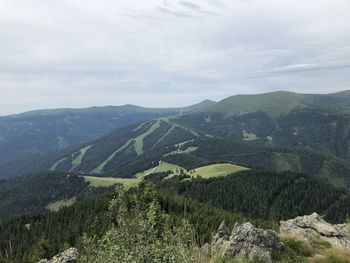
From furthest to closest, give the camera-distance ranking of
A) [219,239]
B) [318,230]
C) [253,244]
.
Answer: [219,239], [318,230], [253,244]

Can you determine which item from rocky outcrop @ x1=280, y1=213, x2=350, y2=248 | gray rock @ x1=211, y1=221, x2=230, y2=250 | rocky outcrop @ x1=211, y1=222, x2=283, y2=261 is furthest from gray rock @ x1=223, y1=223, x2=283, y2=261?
rocky outcrop @ x1=280, y1=213, x2=350, y2=248

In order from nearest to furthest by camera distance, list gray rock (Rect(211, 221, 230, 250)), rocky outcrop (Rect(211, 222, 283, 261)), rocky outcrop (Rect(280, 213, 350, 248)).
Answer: rocky outcrop (Rect(211, 222, 283, 261)), gray rock (Rect(211, 221, 230, 250)), rocky outcrop (Rect(280, 213, 350, 248))

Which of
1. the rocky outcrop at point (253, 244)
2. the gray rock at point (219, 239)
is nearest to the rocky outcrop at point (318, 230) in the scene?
the gray rock at point (219, 239)

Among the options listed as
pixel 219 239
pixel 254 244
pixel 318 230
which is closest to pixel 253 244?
pixel 254 244

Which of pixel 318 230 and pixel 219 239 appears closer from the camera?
pixel 318 230

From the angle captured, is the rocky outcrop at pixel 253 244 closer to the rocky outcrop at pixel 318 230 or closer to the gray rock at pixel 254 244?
the gray rock at pixel 254 244

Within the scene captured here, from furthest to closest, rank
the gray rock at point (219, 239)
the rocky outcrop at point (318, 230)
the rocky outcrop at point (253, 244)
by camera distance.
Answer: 1. the rocky outcrop at point (318, 230)
2. the gray rock at point (219, 239)
3. the rocky outcrop at point (253, 244)

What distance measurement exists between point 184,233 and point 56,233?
616 ft

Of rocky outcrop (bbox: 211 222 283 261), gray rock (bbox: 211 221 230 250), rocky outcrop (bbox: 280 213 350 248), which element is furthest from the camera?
rocky outcrop (bbox: 280 213 350 248)

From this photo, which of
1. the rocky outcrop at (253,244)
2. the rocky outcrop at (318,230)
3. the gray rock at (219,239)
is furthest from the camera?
the rocky outcrop at (318,230)

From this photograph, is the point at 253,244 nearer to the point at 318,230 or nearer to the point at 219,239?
the point at 219,239

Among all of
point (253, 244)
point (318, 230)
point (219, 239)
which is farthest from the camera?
point (219, 239)

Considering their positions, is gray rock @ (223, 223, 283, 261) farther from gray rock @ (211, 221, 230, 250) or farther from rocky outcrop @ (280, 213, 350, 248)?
rocky outcrop @ (280, 213, 350, 248)

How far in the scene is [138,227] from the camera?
20.4 meters
